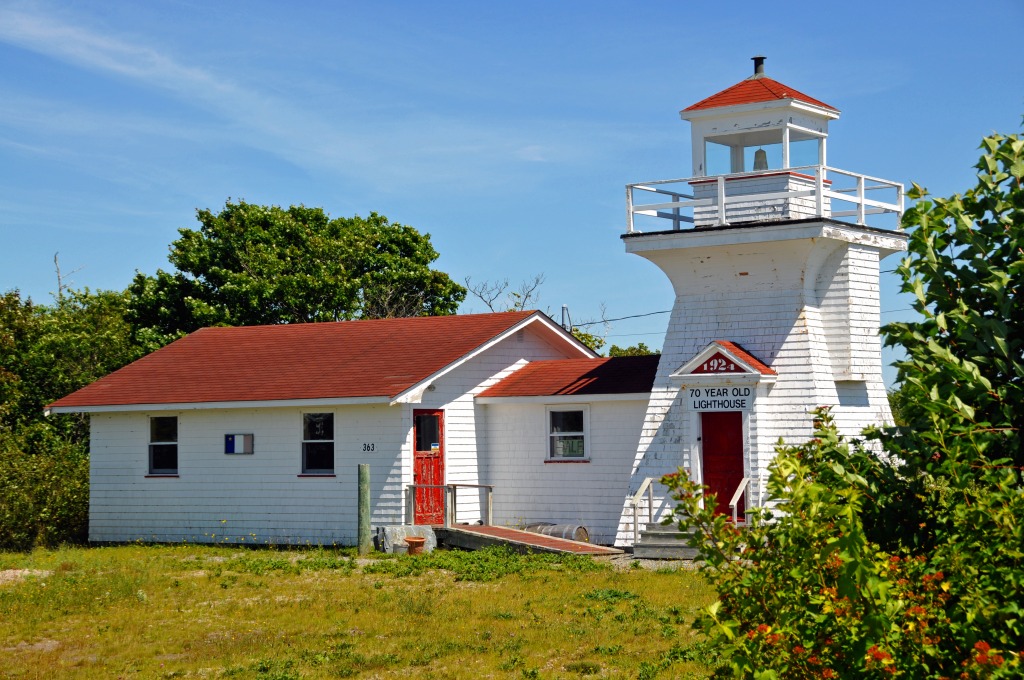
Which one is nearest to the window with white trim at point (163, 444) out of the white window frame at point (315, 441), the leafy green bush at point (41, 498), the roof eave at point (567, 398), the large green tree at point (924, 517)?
the leafy green bush at point (41, 498)

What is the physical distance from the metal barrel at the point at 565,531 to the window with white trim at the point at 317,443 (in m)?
4.54

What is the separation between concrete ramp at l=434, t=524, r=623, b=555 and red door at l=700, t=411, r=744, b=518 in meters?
2.20

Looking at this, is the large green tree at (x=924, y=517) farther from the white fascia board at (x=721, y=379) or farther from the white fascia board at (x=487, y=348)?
the white fascia board at (x=487, y=348)

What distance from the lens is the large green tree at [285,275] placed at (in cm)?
4381

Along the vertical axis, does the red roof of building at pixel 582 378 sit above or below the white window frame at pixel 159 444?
above

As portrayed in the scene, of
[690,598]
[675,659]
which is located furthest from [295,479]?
[675,659]

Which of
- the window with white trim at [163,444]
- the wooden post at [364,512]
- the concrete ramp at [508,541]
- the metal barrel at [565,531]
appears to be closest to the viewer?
the concrete ramp at [508,541]

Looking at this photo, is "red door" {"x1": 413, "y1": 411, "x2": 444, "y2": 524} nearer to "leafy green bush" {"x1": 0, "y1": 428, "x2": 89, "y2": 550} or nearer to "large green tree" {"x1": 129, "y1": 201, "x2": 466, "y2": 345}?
"leafy green bush" {"x1": 0, "y1": 428, "x2": 89, "y2": 550}

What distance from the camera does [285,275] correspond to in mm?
44281

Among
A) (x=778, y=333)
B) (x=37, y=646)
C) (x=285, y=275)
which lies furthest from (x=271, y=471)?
(x=285, y=275)

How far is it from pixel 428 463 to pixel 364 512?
217 centimetres

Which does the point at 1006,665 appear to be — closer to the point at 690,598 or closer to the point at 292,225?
the point at 690,598

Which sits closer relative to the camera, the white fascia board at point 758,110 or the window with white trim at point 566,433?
the white fascia board at point 758,110

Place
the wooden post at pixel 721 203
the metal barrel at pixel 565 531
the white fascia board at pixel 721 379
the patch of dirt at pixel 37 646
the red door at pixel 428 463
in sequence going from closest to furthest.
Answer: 1. the patch of dirt at pixel 37 646
2. the white fascia board at pixel 721 379
3. the wooden post at pixel 721 203
4. the metal barrel at pixel 565 531
5. the red door at pixel 428 463
